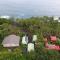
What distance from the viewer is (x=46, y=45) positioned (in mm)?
4699

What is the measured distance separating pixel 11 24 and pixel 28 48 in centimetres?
A: 136

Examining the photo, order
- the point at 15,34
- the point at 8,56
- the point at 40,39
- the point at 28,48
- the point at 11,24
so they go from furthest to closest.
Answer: the point at 11,24 → the point at 15,34 → the point at 40,39 → the point at 28,48 → the point at 8,56

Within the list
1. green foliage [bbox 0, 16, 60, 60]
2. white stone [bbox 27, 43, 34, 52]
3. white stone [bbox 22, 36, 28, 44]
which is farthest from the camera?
white stone [bbox 22, 36, 28, 44]

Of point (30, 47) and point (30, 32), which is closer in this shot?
point (30, 47)

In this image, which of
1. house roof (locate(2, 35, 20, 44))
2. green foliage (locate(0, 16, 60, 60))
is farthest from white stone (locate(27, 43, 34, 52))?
house roof (locate(2, 35, 20, 44))

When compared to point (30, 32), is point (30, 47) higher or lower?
lower

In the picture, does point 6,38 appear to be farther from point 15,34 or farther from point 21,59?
point 21,59

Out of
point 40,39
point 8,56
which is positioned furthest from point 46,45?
point 8,56

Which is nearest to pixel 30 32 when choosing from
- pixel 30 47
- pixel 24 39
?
pixel 24 39

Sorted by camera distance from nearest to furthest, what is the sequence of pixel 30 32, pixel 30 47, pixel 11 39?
pixel 30 47, pixel 11 39, pixel 30 32

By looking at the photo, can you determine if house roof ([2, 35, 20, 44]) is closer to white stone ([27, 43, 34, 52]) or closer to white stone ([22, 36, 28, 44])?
white stone ([22, 36, 28, 44])

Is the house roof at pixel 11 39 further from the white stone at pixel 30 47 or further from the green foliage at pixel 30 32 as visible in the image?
the white stone at pixel 30 47

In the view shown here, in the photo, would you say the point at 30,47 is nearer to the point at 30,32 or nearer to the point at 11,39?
the point at 11,39

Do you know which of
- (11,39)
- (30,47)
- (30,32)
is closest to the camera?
(30,47)
